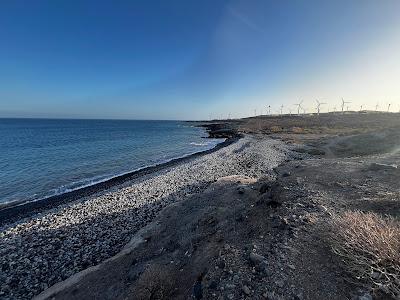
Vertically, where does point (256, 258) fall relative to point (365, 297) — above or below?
below

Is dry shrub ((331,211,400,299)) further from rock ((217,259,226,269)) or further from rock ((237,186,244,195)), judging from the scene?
rock ((237,186,244,195))

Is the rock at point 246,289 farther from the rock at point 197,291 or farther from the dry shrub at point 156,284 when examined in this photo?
the dry shrub at point 156,284

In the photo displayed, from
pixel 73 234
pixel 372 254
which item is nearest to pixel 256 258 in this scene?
pixel 372 254

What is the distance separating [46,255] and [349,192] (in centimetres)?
1486

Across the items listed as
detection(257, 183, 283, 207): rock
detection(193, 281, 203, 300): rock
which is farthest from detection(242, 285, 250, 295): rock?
detection(257, 183, 283, 207): rock

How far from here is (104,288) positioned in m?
8.69

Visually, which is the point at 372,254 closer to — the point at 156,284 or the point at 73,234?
the point at 156,284

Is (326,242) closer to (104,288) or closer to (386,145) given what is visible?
(104,288)

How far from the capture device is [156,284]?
25.2 feet

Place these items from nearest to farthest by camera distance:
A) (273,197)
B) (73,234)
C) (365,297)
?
(365,297), (273,197), (73,234)

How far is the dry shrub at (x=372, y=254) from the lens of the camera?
17.9 ft

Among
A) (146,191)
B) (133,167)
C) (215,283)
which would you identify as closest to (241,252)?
(215,283)

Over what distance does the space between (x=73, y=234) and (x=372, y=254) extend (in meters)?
14.0

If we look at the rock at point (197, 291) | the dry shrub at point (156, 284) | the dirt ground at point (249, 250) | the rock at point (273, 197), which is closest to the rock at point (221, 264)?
the dirt ground at point (249, 250)
